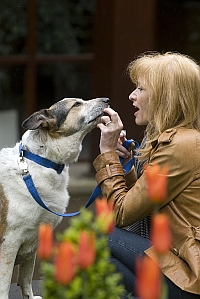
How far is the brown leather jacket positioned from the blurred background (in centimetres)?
371

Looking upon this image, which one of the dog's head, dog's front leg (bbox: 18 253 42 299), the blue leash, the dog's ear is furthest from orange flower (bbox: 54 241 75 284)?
dog's front leg (bbox: 18 253 42 299)

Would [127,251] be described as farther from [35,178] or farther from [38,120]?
[38,120]

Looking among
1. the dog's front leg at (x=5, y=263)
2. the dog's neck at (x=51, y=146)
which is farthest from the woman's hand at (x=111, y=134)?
the dog's front leg at (x=5, y=263)

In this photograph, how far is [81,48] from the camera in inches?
305

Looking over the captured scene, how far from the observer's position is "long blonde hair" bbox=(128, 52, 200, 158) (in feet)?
10.6

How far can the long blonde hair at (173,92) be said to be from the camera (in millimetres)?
3236

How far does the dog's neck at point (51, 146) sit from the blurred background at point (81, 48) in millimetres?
3102

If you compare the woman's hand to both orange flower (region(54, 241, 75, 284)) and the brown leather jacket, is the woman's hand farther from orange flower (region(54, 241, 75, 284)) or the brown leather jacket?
orange flower (region(54, 241, 75, 284))

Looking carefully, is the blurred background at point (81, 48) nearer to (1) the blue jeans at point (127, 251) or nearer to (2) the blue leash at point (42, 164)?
(2) the blue leash at point (42, 164)

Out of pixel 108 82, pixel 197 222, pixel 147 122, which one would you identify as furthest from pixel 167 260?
pixel 108 82

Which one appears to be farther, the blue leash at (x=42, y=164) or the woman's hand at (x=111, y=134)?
the blue leash at (x=42, y=164)

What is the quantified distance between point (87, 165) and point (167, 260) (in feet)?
15.4

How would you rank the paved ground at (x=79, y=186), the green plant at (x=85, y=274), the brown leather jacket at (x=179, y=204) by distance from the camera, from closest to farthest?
1. the green plant at (x=85, y=274)
2. the brown leather jacket at (x=179, y=204)
3. the paved ground at (x=79, y=186)

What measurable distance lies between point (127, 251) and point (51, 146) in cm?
74
